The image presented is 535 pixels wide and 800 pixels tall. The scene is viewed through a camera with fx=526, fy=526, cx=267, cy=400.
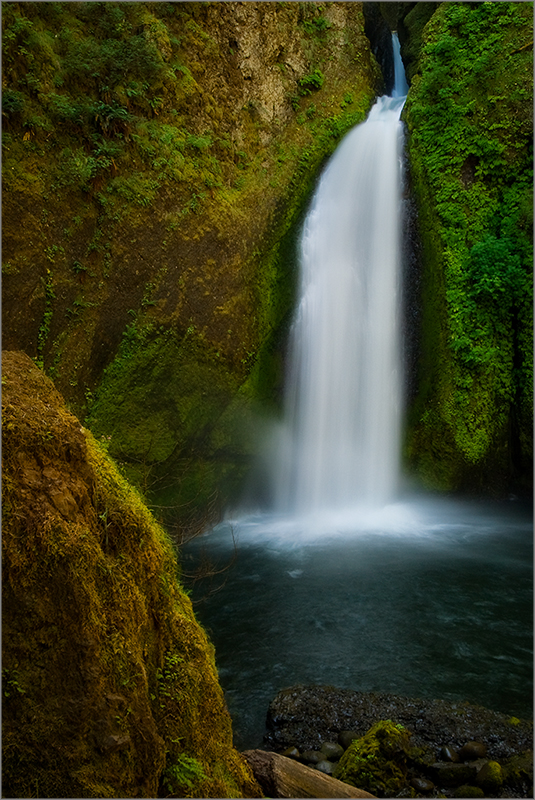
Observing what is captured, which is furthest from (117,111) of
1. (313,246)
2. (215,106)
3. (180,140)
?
(313,246)

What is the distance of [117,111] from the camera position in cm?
945

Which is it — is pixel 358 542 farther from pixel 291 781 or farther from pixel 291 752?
pixel 291 781

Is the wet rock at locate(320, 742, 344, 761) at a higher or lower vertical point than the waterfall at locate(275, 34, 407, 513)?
lower

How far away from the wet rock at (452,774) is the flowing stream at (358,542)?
46.5 inches

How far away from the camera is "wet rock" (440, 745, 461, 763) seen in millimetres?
4637

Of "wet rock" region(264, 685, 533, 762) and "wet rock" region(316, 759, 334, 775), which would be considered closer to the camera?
"wet rock" region(316, 759, 334, 775)

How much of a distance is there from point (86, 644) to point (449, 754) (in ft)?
12.4

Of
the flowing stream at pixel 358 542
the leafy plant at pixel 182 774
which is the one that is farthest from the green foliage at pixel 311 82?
the leafy plant at pixel 182 774

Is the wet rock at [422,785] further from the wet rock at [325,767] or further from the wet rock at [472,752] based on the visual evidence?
the wet rock at [325,767]

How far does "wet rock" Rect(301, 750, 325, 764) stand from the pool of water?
0.60m

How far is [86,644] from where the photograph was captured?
256cm

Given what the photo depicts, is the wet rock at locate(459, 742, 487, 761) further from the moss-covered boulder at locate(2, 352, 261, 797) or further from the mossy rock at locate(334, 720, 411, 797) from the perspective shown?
the moss-covered boulder at locate(2, 352, 261, 797)

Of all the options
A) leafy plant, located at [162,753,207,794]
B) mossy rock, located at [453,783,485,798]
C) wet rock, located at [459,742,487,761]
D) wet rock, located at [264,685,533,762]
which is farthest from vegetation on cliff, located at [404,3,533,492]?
leafy plant, located at [162,753,207,794]

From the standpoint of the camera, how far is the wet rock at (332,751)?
4742 mm
